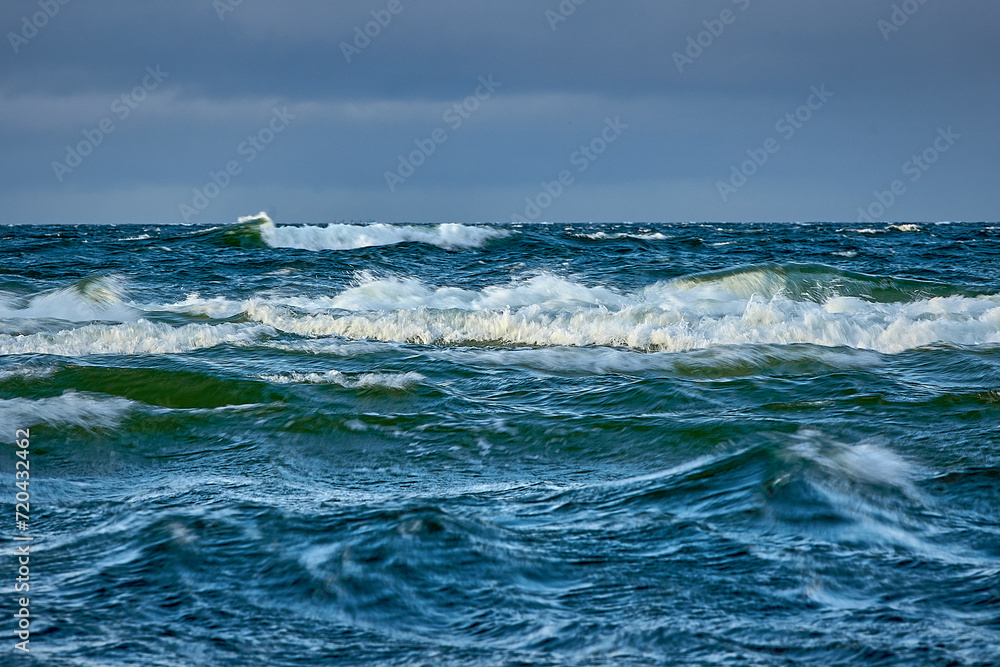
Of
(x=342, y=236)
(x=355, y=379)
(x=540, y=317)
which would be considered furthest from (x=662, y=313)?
(x=342, y=236)

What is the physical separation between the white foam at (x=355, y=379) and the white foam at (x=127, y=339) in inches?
92.5

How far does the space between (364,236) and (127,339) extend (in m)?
20.1

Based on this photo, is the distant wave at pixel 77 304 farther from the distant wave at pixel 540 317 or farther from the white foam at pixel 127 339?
the white foam at pixel 127 339

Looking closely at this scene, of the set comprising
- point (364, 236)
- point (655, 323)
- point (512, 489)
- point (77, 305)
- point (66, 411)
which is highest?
point (364, 236)

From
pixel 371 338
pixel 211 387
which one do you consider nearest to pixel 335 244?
pixel 371 338

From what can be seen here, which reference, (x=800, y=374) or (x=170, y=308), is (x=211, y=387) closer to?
(x=800, y=374)

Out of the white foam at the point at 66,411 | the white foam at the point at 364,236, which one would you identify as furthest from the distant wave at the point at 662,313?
the white foam at the point at 364,236

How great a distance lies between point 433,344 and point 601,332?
2063mm

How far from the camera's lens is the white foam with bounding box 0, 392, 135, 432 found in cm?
621

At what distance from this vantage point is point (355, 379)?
7477 millimetres

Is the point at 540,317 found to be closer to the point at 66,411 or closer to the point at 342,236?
the point at 66,411

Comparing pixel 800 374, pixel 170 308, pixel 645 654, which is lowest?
pixel 645 654

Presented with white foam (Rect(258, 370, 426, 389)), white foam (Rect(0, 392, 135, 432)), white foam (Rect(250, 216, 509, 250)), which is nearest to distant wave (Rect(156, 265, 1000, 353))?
white foam (Rect(258, 370, 426, 389))

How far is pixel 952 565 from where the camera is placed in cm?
337
